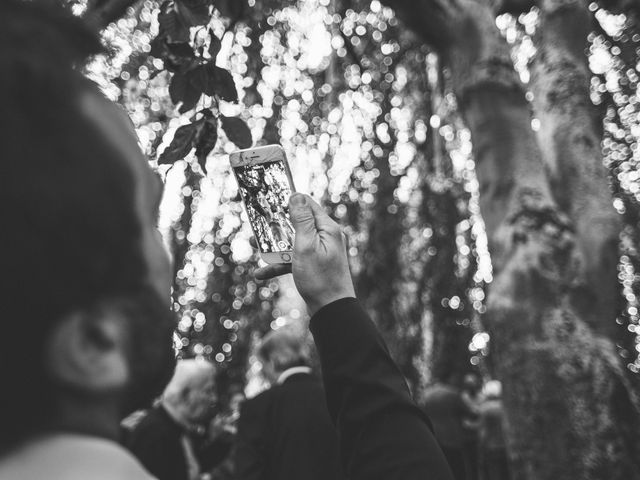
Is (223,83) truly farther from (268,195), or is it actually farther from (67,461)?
(67,461)

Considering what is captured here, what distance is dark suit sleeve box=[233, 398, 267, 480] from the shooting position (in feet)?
8.45

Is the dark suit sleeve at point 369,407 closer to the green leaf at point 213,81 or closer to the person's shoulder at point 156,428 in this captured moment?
the green leaf at point 213,81

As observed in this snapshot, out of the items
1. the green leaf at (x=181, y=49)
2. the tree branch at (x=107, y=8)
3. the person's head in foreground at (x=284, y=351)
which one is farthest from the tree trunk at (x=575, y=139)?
the tree branch at (x=107, y=8)

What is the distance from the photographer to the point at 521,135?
3.30m

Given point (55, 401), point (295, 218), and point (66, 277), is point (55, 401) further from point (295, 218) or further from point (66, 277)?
point (295, 218)

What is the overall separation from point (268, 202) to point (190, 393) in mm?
2044

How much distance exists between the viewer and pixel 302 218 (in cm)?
103

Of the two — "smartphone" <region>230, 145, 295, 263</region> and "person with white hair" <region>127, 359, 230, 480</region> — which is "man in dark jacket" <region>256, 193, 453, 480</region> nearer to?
"smartphone" <region>230, 145, 295, 263</region>

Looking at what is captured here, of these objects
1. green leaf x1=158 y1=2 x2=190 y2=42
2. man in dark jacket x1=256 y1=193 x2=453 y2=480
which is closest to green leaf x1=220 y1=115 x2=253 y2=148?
green leaf x1=158 y1=2 x2=190 y2=42

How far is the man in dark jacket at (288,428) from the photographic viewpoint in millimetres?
2381

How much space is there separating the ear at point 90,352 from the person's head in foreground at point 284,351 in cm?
243

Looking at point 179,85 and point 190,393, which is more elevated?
point 179,85

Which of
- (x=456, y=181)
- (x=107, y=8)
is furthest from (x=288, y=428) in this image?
(x=456, y=181)

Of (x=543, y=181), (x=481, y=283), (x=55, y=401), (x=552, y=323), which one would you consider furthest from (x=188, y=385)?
(x=481, y=283)
